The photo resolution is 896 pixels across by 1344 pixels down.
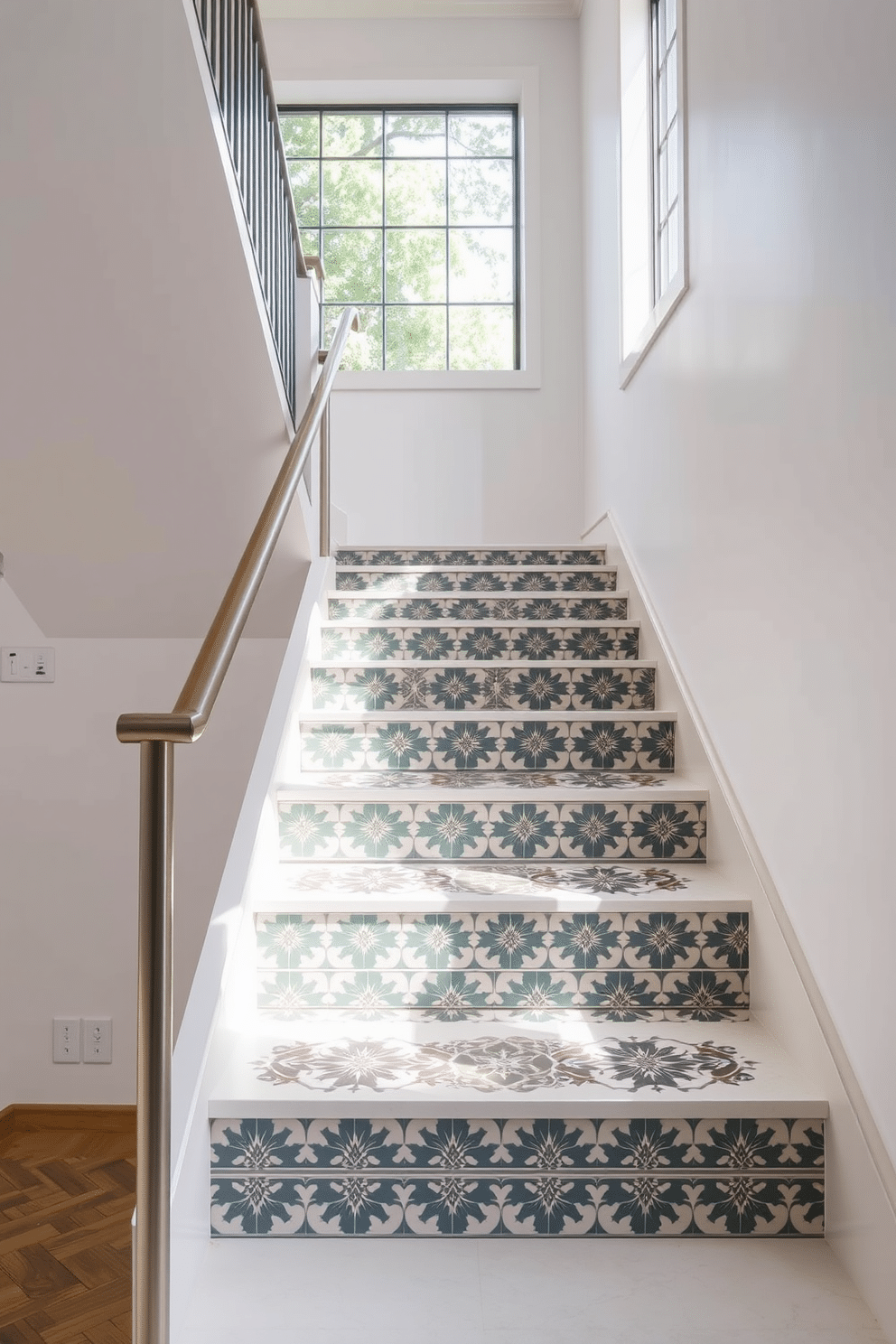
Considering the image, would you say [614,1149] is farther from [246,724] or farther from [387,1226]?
[246,724]

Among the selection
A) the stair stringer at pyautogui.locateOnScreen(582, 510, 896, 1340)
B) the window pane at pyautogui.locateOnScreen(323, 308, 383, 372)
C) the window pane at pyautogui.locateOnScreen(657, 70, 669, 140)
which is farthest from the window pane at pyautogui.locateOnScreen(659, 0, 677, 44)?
the stair stringer at pyautogui.locateOnScreen(582, 510, 896, 1340)

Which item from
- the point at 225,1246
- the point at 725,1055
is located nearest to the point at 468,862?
the point at 725,1055

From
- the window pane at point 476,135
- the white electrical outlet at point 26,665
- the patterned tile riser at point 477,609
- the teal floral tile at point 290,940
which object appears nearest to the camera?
the teal floral tile at point 290,940

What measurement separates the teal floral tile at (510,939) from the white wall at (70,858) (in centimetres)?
186

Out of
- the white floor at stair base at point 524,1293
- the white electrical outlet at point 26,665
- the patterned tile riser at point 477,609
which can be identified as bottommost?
the white floor at stair base at point 524,1293

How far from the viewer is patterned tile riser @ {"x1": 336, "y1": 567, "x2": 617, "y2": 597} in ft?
11.2

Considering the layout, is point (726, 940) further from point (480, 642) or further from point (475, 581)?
point (475, 581)

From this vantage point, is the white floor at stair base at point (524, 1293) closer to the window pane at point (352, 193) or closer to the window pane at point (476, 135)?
the window pane at point (352, 193)

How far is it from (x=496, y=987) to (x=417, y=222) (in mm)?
4562

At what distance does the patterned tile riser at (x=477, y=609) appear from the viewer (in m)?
3.19

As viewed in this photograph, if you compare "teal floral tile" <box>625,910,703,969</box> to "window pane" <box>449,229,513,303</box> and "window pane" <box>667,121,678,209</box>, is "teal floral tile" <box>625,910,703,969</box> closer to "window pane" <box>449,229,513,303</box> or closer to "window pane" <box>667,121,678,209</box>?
"window pane" <box>667,121,678,209</box>

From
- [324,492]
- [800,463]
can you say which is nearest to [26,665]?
[324,492]

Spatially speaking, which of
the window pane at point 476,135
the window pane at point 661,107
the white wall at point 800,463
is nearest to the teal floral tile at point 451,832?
the white wall at point 800,463

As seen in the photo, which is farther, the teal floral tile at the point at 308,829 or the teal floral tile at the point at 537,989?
the teal floral tile at the point at 308,829
